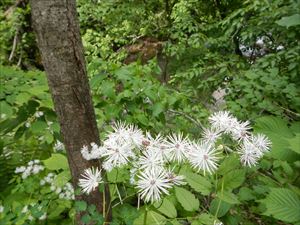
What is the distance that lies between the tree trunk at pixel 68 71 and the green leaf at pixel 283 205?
0.73 m

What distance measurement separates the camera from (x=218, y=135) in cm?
130

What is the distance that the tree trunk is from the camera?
130 cm

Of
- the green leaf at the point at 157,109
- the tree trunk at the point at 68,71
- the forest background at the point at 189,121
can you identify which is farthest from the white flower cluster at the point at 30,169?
the green leaf at the point at 157,109

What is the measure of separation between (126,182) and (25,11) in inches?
278

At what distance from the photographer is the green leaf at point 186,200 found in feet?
4.79

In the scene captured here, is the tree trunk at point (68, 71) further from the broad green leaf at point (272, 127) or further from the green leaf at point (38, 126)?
the broad green leaf at point (272, 127)

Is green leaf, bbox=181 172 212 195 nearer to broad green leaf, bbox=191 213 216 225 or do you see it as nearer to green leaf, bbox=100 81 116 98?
broad green leaf, bbox=191 213 216 225

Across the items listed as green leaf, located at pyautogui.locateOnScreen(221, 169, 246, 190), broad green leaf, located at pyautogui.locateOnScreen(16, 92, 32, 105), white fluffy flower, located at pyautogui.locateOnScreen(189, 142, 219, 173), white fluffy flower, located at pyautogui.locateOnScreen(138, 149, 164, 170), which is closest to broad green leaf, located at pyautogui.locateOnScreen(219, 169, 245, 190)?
green leaf, located at pyautogui.locateOnScreen(221, 169, 246, 190)

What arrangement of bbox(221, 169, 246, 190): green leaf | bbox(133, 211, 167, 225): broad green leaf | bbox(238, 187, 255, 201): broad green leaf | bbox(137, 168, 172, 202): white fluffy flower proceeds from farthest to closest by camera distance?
1. bbox(238, 187, 255, 201): broad green leaf
2. bbox(221, 169, 246, 190): green leaf
3. bbox(133, 211, 167, 225): broad green leaf
4. bbox(137, 168, 172, 202): white fluffy flower

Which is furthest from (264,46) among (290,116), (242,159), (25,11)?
(25,11)

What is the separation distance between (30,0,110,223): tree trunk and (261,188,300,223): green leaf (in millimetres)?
730

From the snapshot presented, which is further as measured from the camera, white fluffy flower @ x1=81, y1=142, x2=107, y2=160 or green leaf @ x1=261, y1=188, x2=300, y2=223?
green leaf @ x1=261, y1=188, x2=300, y2=223

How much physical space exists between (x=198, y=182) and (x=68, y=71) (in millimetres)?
703

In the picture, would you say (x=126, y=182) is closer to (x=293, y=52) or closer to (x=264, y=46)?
(x=293, y=52)
